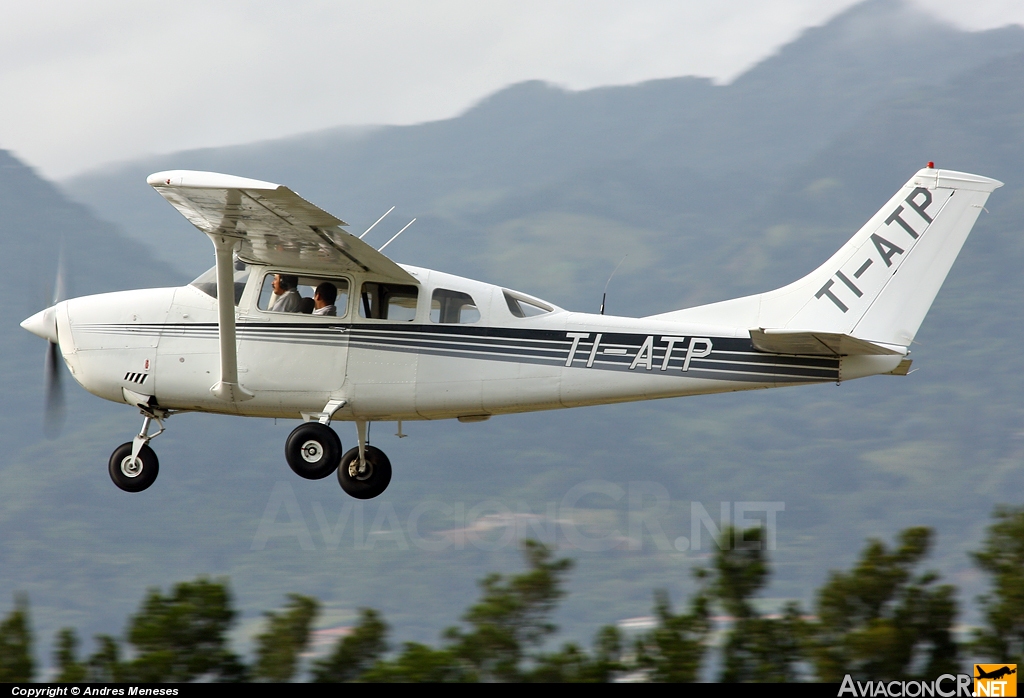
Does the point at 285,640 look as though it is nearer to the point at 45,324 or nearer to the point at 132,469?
the point at 132,469

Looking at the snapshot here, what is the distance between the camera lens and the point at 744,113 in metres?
A: 170

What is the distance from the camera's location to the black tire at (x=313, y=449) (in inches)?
466

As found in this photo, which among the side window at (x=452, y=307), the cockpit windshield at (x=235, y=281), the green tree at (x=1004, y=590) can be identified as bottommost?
the green tree at (x=1004, y=590)

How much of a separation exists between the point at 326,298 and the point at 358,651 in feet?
27.6

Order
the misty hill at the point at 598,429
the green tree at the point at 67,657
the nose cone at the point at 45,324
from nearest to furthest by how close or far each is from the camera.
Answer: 1. the nose cone at the point at 45,324
2. the green tree at the point at 67,657
3. the misty hill at the point at 598,429

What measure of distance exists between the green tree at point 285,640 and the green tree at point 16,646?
369 centimetres

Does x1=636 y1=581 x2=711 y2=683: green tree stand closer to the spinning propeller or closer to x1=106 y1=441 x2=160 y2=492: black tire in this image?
x1=106 y1=441 x2=160 y2=492: black tire

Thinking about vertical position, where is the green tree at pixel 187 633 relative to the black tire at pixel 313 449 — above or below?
below

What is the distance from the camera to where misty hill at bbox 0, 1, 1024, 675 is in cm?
7569

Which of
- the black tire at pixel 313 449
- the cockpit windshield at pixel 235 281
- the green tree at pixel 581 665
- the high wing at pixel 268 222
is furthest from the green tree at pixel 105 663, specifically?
the high wing at pixel 268 222

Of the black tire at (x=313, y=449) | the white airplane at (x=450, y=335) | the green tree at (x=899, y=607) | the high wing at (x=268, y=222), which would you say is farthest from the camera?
the green tree at (x=899, y=607)

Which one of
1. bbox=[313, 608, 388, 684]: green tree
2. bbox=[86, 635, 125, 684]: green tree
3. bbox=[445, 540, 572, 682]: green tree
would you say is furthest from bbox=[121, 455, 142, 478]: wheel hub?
bbox=[445, 540, 572, 682]: green tree

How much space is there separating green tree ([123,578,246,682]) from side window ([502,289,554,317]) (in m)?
8.83

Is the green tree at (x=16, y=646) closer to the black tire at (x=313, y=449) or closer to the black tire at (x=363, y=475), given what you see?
the black tire at (x=363, y=475)
